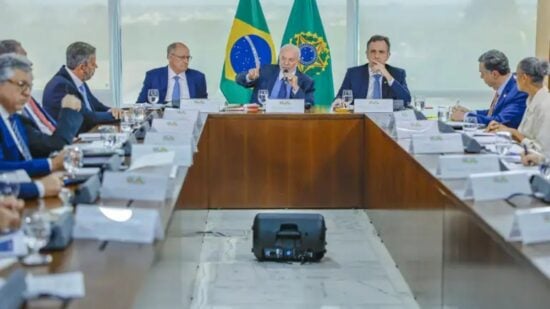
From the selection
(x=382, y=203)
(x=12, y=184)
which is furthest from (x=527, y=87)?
(x=12, y=184)

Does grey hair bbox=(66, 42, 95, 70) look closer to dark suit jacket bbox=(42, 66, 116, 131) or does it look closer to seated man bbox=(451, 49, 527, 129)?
dark suit jacket bbox=(42, 66, 116, 131)

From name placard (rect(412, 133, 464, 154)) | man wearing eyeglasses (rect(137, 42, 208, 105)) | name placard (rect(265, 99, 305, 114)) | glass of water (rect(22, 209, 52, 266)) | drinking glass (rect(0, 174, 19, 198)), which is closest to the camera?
glass of water (rect(22, 209, 52, 266))

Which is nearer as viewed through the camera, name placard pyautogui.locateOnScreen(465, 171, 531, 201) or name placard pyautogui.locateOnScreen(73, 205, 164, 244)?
name placard pyautogui.locateOnScreen(73, 205, 164, 244)

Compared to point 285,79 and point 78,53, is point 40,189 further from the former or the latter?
point 285,79

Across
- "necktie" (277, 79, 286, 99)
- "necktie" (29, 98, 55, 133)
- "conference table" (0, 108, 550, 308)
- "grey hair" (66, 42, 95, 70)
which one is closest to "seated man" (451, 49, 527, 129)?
"conference table" (0, 108, 550, 308)

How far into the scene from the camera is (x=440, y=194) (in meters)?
3.48

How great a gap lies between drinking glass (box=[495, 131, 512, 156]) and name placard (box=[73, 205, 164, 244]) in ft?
6.98

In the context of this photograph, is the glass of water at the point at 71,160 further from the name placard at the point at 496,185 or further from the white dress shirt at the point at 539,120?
the white dress shirt at the point at 539,120

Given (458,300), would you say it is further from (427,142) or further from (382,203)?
(382,203)

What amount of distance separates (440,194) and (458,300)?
0.44m

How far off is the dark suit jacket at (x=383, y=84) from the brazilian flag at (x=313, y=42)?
4.97ft

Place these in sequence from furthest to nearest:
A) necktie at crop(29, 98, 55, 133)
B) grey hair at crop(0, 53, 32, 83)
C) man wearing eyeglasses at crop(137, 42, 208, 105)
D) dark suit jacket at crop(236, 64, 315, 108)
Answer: man wearing eyeglasses at crop(137, 42, 208, 105) → dark suit jacket at crop(236, 64, 315, 108) → necktie at crop(29, 98, 55, 133) → grey hair at crop(0, 53, 32, 83)

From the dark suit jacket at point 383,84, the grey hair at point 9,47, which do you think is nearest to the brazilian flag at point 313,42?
the dark suit jacket at point 383,84

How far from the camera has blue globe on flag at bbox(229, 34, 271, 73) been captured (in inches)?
332
